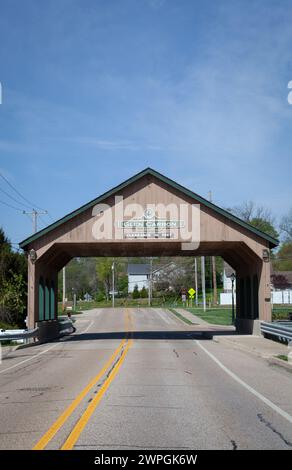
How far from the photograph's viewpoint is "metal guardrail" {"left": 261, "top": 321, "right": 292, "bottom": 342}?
878 inches

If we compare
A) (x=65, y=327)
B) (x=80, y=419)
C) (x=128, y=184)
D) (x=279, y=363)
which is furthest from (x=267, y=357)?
(x=65, y=327)

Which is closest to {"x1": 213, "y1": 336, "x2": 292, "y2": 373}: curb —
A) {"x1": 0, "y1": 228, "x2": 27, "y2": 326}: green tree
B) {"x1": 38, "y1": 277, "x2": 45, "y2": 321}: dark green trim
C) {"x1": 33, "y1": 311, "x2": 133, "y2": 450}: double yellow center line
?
{"x1": 33, "y1": 311, "x2": 133, "y2": 450}: double yellow center line

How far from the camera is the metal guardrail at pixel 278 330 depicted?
22.3 m

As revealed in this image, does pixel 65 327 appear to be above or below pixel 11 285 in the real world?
below

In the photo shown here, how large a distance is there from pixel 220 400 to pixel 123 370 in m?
5.70

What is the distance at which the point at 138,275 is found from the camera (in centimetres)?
13100

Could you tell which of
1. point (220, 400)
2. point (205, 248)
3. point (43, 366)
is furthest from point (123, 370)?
point (205, 248)

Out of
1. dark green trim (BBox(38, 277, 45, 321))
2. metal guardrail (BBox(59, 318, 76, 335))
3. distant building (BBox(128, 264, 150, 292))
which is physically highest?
distant building (BBox(128, 264, 150, 292))

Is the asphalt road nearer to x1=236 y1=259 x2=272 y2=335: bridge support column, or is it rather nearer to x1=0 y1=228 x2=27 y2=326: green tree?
x1=236 y1=259 x2=272 y2=335: bridge support column

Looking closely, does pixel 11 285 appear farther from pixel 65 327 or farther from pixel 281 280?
pixel 281 280

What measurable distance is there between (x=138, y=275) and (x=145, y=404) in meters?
121

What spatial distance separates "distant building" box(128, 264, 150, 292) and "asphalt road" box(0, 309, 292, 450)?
4331 inches
